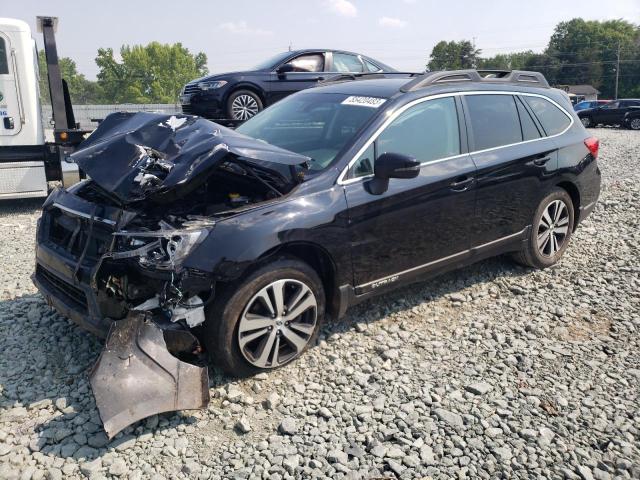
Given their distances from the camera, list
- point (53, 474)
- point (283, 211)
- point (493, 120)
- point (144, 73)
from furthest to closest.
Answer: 1. point (144, 73)
2. point (493, 120)
3. point (283, 211)
4. point (53, 474)

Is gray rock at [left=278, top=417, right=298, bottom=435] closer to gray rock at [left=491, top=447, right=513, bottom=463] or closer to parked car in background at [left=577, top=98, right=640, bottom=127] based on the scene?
gray rock at [left=491, top=447, right=513, bottom=463]

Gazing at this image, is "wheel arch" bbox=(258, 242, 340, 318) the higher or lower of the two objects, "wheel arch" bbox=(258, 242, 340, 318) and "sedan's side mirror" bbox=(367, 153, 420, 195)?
the lower

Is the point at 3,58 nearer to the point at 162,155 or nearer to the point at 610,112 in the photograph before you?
the point at 162,155

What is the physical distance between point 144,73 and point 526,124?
338ft

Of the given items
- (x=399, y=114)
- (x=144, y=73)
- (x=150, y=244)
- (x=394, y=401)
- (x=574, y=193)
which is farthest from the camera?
(x=144, y=73)

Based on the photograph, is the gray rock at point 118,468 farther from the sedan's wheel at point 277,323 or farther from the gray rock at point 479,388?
the gray rock at point 479,388

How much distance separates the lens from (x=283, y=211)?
3.50 metres

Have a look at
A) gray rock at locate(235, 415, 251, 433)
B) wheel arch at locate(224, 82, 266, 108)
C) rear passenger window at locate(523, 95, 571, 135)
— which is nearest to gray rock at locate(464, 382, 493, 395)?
gray rock at locate(235, 415, 251, 433)

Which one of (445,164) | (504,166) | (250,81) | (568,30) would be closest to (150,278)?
(445,164)

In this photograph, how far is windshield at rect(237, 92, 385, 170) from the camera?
4086mm

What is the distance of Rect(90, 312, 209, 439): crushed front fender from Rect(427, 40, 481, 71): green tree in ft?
307

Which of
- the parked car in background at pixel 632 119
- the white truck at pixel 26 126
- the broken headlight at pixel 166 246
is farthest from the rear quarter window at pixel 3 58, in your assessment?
the parked car in background at pixel 632 119

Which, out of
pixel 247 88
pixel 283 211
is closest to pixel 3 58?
pixel 247 88

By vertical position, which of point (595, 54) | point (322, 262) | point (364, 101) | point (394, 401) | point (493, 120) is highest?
point (595, 54)
